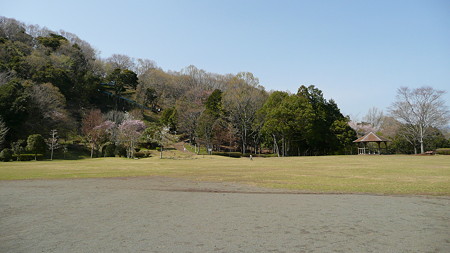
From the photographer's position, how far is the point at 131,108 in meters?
71.1

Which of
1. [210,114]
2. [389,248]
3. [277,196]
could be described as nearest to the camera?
[389,248]

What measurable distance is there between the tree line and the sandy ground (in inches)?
1371

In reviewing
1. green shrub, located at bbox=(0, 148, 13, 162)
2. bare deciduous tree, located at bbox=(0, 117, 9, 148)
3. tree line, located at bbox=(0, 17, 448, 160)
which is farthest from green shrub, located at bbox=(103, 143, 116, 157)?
bare deciduous tree, located at bbox=(0, 117, 9, 148)

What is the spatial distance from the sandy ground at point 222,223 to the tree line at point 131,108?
34.8m

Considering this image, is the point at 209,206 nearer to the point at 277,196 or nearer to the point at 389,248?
the point at 277,196

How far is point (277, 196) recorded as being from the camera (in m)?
10.9

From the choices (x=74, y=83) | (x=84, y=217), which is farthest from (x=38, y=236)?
(x=74, y=83)

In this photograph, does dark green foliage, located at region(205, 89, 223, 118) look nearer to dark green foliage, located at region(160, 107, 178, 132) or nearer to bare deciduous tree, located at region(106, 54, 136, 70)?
dark green foliage, located at region(160, 107, 178, 132)

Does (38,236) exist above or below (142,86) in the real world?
below

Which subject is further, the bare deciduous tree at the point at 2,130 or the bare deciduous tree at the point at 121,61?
the bare deciduous tree at the point at 121,61

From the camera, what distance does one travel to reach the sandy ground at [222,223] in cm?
527

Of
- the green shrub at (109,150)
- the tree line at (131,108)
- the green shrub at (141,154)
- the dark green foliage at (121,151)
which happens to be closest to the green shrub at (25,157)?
the tree line at (131,108)

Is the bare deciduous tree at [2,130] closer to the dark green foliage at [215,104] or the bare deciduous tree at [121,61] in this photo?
the dark green foliage at [215,104]

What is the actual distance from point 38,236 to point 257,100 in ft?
171
